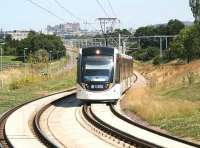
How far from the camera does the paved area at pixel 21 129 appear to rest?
61.6 ft

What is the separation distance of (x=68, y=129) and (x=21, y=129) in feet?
6.20

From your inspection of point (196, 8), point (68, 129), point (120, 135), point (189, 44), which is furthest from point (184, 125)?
point (196, 8)

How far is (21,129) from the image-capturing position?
901 inches

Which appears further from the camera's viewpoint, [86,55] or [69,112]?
[86,55]

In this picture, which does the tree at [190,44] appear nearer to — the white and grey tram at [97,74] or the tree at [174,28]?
the tree at [174,28]

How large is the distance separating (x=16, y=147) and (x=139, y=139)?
4.00 m

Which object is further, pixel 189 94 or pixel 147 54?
pixel 147 54

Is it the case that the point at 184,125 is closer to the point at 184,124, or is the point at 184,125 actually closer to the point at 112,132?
the point at 184,124

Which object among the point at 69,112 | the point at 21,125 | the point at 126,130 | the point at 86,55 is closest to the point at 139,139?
the point at 126,130

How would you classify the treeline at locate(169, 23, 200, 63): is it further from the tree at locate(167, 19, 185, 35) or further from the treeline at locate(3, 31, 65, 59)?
the tree at locate(167, 19, 185, 35)

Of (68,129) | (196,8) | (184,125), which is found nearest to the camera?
(184,125)

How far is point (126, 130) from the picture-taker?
2227 cm

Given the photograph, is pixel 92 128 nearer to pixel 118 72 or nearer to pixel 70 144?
pixel 70 144

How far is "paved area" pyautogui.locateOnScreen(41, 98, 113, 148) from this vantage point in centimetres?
1897
